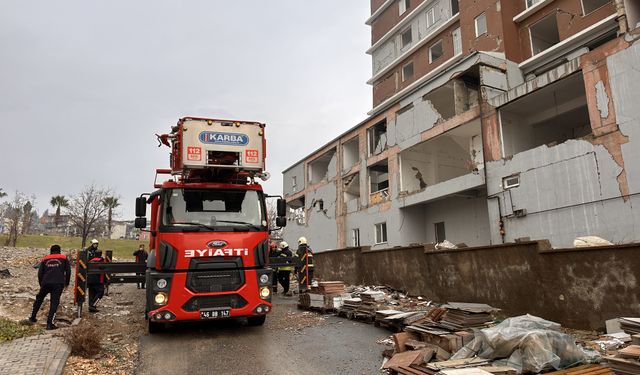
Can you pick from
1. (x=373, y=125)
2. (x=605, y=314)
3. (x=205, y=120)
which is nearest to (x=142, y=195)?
(x=205, y=120)

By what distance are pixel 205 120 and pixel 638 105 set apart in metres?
12.0

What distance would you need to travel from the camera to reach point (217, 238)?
7.55 metres

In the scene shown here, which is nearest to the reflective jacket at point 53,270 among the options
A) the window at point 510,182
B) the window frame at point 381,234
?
the window at point 510,182

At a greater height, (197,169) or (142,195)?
Result: (197,169)

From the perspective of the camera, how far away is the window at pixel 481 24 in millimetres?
21891

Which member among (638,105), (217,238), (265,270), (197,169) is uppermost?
(638,105)

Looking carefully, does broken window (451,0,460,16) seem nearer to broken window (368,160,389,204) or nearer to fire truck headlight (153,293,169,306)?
broken window (368,160,389,204)

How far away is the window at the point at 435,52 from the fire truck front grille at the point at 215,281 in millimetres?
24430

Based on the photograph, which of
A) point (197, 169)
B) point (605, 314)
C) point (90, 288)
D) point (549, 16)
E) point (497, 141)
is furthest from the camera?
point (549, 16)

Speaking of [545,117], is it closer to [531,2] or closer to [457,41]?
[531,2]

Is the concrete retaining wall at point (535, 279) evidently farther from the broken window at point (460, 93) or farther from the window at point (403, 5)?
the window at point (403, 5)

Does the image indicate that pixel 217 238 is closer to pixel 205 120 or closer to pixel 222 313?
pixel 222 313

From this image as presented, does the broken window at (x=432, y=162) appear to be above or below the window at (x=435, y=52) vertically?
below

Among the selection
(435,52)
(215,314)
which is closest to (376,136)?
(435,52)
